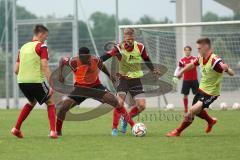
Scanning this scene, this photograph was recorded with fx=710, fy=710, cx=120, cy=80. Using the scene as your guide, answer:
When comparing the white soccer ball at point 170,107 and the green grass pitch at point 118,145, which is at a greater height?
the green grass pitch at point 118,145

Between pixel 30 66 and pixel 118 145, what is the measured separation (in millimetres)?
2389

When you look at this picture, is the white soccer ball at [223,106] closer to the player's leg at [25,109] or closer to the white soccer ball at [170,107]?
the white soccer ball at [170,107]

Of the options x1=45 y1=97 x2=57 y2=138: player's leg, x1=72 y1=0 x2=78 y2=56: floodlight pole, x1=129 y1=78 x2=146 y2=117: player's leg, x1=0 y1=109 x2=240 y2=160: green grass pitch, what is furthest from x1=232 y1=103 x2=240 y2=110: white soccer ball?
x1=45 y1=97 x2=57 y2=138: player's leg

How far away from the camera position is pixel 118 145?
11.2 metres

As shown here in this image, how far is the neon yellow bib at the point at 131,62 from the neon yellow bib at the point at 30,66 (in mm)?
1897

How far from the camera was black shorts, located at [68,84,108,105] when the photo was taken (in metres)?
12.9

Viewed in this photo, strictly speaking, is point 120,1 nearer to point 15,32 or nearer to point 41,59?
point 15,32

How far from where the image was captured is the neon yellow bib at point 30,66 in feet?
40.9

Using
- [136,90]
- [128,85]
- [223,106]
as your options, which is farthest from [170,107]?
[128,85]

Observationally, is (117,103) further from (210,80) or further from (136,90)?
(210,80)

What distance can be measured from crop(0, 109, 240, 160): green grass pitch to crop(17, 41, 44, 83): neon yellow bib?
106 cm

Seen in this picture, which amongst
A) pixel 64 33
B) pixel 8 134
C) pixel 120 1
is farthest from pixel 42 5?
pixel 8 134

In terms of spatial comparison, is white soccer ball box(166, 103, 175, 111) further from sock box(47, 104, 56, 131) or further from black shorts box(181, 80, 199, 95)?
sock box(47, 104, 56, 131)

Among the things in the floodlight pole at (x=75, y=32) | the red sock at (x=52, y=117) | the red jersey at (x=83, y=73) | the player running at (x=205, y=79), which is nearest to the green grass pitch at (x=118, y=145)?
the red sock at (x=52, y=117)
